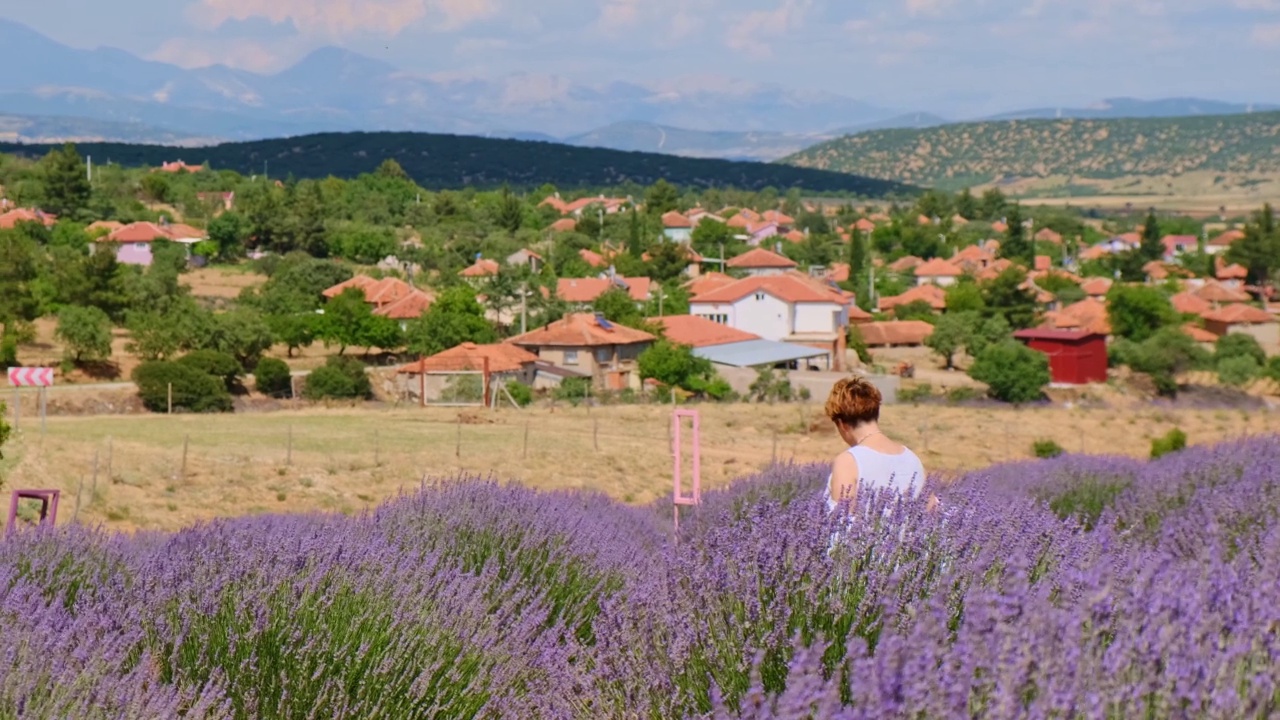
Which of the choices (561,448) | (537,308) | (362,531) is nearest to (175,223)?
Answer: (537,308)

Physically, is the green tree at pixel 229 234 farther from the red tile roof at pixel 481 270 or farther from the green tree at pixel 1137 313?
the green tree at pixel 1137 313

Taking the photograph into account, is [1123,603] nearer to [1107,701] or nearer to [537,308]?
[1107,701]

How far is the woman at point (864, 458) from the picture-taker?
205 inches

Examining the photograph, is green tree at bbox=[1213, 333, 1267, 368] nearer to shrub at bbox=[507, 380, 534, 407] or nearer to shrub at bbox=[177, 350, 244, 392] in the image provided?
shrub at bbox=[507, 380, 534, 407]

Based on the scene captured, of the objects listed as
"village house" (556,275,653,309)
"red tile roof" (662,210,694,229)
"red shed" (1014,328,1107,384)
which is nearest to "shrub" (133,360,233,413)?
"village house" (556,275,653,309)

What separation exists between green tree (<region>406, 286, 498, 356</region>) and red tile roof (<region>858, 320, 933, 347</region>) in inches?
873

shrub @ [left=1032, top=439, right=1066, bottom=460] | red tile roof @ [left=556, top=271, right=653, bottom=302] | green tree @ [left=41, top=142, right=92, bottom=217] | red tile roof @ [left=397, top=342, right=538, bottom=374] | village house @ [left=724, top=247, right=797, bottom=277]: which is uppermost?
green tree @ [left=41, top=142, right=92, bottom=217]

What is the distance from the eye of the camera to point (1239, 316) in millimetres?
75500

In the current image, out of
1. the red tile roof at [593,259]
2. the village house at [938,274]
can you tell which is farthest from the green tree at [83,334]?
the village house at [938,274]

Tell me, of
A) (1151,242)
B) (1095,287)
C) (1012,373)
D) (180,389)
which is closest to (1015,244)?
(1151,242)

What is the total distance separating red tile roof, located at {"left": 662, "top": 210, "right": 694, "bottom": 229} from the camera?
12106 cm

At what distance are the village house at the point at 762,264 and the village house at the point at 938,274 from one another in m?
13.5

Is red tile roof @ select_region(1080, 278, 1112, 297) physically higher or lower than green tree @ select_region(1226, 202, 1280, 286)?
lower

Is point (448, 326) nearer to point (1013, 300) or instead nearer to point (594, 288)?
point (594, 288)
